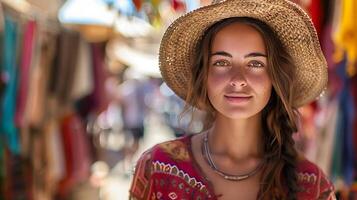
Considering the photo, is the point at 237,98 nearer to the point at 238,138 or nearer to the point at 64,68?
the point at 238,138

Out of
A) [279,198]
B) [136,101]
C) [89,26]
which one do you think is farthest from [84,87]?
[136,101]

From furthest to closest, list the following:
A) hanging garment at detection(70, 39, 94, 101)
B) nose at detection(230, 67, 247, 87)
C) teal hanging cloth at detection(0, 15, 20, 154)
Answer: hanging garment at detection(70, 39, 94, 101)
teal hanging cloth at detection(0, 15, 20, 154)
nose at detection(230, 67, 247, 87)

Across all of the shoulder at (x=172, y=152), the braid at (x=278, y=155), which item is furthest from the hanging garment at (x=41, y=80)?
the braid at (x=278, y=155)

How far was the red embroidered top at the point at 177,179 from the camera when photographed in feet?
8.37

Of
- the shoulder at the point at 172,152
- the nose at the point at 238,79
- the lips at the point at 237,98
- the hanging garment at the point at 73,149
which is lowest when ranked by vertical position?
the hanging garment at the point at 73,149

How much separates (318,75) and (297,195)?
47 cm

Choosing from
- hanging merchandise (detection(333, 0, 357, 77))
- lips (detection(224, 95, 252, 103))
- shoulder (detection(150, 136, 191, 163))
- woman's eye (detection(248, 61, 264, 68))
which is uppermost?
hanging merchandise (detection(333, 0, 357, 77))

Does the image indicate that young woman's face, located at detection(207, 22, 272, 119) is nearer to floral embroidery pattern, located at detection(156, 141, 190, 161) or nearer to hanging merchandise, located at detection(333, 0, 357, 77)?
floral embroidery pattern, located at detection(156, 141, 190, 161)

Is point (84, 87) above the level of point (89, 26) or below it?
below

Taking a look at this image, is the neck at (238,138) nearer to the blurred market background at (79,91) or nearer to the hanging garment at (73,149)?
the blurred market background at (79,91)

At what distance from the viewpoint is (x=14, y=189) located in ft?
17.4

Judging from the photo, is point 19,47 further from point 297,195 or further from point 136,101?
point 136,101

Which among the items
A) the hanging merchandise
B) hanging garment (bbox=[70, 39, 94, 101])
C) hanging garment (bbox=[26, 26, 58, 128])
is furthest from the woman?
hanging garment (bbox=[70, 39, 94, 101])

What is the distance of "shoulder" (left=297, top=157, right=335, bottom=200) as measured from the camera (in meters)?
2.55
